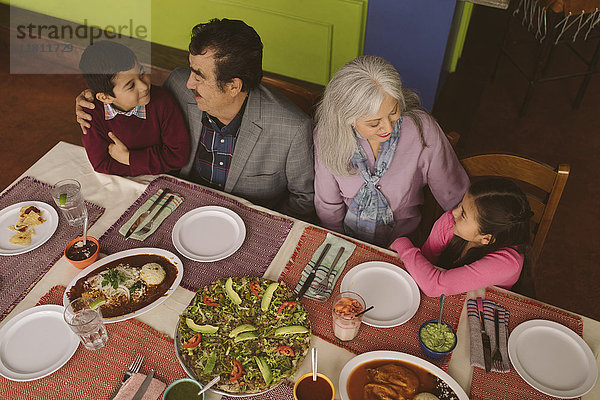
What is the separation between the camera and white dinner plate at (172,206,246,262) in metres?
1.68

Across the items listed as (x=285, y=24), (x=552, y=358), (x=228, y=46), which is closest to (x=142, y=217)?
(x=228, y=46)

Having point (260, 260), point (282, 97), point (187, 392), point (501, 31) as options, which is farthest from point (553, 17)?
point (187, 392)

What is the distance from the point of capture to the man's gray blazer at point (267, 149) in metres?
1.98

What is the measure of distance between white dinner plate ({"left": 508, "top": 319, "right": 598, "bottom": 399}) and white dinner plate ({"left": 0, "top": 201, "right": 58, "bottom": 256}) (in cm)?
153

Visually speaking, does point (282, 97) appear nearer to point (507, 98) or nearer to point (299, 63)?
point (299, 63)

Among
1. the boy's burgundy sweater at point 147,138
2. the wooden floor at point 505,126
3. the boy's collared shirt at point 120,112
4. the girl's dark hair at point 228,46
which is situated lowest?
the wooden floor at point 505,126

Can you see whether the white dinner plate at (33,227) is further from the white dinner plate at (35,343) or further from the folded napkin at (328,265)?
the folded napkin at (328,265)

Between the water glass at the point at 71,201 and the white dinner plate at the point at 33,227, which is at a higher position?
the water glass at the point at 71,201

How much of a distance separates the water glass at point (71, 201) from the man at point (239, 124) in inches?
9.9

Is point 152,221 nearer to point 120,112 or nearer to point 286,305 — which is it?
point 120,112

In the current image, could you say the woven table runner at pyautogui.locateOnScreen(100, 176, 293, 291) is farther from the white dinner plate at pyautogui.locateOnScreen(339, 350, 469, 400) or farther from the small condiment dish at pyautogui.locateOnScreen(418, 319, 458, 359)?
the small condiment dish at pyautogui.locateOnScreen(418, 319, 458, 359)

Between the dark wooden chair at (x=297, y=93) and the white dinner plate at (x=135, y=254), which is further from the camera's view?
the dark wooden chair at (x=297, y=93)

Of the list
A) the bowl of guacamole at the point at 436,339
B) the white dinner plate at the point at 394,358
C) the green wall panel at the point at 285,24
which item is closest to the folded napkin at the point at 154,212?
the white dinner plate at the point at 394,358

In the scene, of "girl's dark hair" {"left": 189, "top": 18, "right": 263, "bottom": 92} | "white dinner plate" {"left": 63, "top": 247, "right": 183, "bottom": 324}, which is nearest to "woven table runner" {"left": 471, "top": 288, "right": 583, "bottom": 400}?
"white dinner plate" {"left": 63, "top": 247, "right": 183, "bottom": 324}
